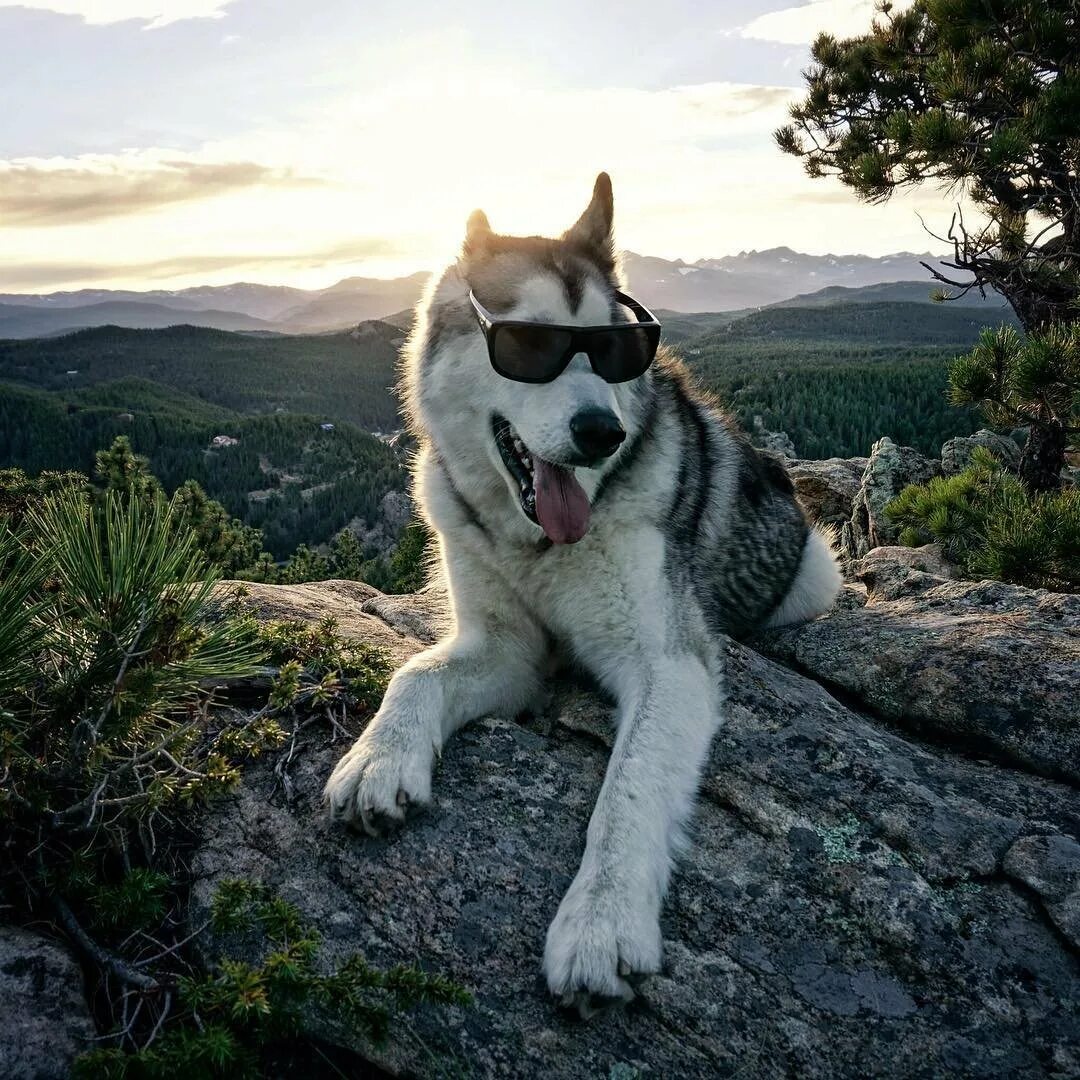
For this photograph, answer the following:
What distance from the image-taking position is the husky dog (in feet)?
10.8

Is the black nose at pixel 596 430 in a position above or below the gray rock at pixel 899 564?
above

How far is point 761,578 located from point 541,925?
3.10m

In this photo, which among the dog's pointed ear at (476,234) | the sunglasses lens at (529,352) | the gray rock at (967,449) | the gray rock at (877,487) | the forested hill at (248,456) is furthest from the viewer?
the forested hill at (248,456)

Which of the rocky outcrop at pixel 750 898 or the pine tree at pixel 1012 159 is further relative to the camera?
the pine tree at pixel 1012 159

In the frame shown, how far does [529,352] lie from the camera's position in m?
3.82

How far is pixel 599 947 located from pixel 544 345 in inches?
Answer: 105

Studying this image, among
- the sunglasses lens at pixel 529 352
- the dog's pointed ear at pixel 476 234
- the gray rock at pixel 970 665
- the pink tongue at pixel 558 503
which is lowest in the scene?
the gray rock at pixel 970 665

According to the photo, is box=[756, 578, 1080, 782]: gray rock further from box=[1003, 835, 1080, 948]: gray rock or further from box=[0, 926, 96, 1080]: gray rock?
box=[0, 926, 96, 1080]: gray rock

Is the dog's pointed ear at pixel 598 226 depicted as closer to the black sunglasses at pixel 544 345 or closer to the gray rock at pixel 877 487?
the black sunglasses at pixel 544 345

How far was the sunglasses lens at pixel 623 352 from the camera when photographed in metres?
3.96

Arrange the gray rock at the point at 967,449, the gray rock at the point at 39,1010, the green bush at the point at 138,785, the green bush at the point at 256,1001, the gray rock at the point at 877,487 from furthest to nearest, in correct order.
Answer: the gray rock at the point at 967,449 < the gray rock at the point at 877,487 < the green bush at the point at 138,785 < the gray rock at the point at 39,1010 < the green bush at the point at 256,1001

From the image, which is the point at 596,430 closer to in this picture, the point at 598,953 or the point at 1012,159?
the point at 598,953

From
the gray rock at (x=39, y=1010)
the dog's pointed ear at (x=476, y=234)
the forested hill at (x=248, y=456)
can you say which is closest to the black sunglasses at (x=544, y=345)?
the dog's pointed ear at (x=476, y=234)

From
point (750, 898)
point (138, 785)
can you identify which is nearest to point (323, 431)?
point (138, 785)
